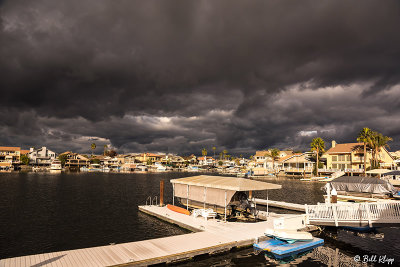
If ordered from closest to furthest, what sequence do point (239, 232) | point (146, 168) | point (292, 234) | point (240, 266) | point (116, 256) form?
point (116, 256) → point (240, 266) → point (292, 234) → point (239, 232) → point (146, 168)

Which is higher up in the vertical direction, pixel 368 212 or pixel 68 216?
pixel 368 212

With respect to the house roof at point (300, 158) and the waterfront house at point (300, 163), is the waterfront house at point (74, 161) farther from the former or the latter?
the house roof at point (300, 158)

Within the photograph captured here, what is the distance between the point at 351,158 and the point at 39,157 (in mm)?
182927

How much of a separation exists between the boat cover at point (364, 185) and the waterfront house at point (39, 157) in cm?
18151

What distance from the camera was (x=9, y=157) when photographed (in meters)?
151

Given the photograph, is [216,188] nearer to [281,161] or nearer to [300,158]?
[300,158]

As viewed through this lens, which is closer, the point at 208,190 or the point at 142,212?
the point at 208,190

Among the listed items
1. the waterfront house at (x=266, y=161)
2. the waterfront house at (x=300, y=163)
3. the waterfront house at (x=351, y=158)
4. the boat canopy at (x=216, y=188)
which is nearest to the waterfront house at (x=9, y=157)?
the waterfront house at (x=266, y=161)

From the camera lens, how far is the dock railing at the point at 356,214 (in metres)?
19.4

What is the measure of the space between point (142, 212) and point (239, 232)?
15.3m

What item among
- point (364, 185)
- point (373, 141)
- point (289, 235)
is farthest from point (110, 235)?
point (373, 141)

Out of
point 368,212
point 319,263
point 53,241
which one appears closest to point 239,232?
point 319,263

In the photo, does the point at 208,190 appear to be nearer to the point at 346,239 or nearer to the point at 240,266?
the point at 240,266

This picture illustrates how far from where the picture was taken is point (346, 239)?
21.6m
